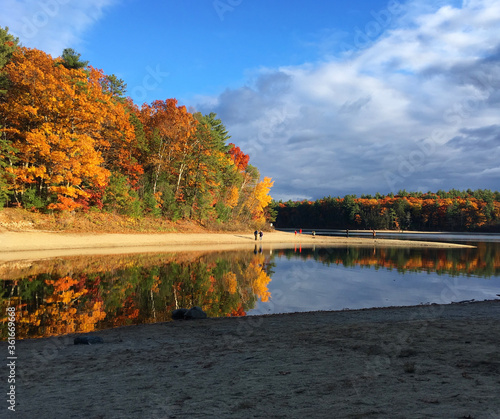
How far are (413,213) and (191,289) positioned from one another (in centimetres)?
13871

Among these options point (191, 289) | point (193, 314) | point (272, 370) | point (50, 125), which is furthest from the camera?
point (50, 125)

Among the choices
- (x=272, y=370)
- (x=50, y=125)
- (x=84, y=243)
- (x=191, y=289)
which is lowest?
(x=191, y=289)

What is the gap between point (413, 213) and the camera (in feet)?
447

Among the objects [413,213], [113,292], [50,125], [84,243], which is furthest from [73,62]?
[413,213]

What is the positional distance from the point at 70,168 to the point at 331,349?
34.6m

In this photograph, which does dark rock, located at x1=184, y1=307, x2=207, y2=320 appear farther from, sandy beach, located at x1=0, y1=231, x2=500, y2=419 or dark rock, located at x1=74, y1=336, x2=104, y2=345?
dark rock, located at x1=74, y1=336, x2=104, y2=345

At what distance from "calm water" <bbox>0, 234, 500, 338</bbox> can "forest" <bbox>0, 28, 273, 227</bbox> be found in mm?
14686

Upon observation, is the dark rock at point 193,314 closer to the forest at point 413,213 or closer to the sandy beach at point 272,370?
the sandy beach at point 272,370

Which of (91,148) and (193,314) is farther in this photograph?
(91,148)

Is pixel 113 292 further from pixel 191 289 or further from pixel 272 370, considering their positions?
pixel 272 370

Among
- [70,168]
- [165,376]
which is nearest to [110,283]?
[165,376]

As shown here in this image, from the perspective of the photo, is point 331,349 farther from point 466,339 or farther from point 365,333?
point 466,339

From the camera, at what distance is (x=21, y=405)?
14.4 ft

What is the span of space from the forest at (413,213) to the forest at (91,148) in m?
96.4
